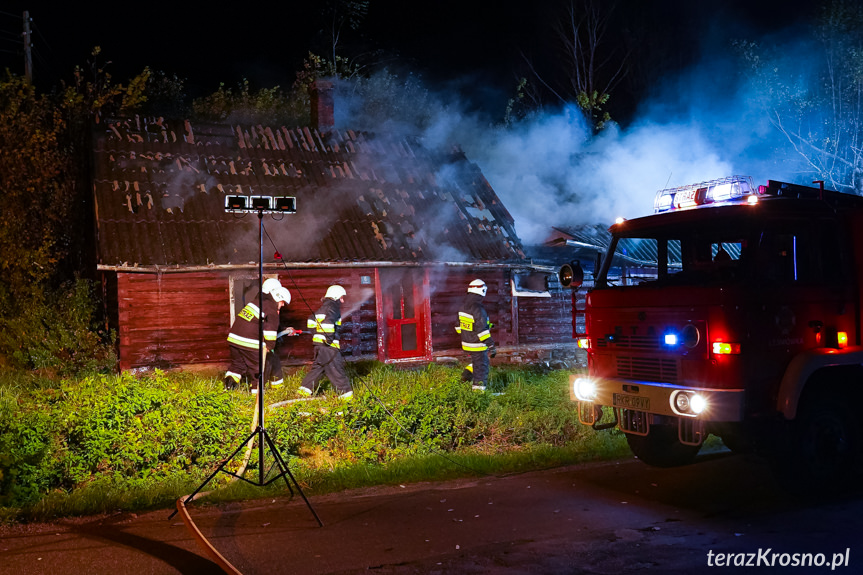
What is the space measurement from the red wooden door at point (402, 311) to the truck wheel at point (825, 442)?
957 centimetres

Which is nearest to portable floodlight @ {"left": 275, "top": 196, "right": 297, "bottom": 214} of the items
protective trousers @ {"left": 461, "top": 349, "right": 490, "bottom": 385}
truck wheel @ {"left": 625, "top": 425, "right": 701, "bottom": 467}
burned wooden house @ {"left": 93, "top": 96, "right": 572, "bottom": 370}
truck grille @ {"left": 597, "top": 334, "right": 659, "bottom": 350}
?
truck grille @ {"left": 597, "top": 334, "right": 659, "bottom": 350}

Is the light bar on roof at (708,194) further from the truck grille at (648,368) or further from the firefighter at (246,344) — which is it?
the firefighter at (246,344)

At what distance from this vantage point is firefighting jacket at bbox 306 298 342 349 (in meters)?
10.9

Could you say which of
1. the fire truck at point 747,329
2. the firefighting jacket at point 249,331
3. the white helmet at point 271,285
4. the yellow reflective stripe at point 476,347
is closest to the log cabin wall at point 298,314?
the white helmet at point 271,285

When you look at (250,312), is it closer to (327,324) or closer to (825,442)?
(327,324)

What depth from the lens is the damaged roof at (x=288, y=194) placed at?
13273 millimetres

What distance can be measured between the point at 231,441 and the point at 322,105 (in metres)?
11.6

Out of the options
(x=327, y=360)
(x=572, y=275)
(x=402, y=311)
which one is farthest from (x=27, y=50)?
(x=572, y=275)

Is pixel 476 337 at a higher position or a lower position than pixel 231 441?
higher

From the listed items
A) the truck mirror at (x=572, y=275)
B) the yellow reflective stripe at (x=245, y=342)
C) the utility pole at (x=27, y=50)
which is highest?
the utility pole at (x=27, y=50)

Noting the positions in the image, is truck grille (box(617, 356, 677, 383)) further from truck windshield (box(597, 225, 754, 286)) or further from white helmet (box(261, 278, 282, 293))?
white helmet (box(261, 278, 282, 293))

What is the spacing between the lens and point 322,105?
699 inches

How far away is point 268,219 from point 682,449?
9.37 meters

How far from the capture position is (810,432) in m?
6.34
